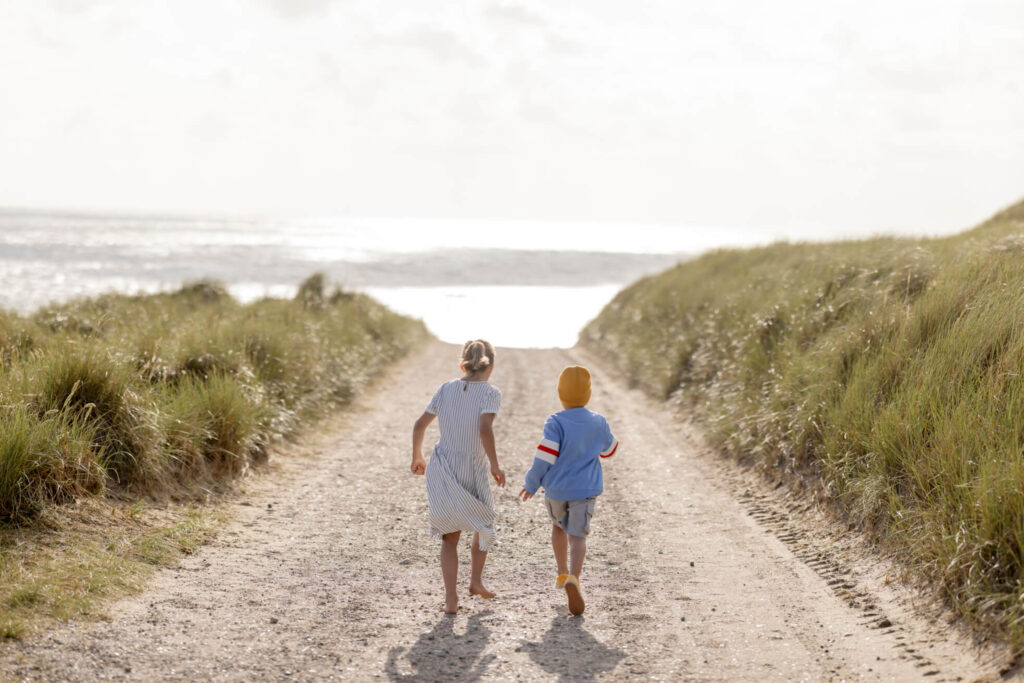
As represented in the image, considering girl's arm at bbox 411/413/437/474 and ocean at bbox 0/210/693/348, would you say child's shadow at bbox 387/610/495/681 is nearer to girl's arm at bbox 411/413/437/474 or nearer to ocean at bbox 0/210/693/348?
girl's arm at bbox 411/413/437/474

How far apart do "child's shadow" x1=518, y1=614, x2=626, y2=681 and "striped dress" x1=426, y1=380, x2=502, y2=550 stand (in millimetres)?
764

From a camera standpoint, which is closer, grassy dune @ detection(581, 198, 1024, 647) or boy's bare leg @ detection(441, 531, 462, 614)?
grassy dune @ detection(581, 198, 1024, 647)

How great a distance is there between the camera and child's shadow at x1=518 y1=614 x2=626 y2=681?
4.71m

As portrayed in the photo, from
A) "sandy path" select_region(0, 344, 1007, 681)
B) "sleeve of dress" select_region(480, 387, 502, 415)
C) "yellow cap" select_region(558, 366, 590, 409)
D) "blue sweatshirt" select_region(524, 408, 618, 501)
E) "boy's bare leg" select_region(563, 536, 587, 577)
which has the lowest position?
"sandy path" select_region(0, 344, 1007, 681)

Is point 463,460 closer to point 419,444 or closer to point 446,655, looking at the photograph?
point 419,444

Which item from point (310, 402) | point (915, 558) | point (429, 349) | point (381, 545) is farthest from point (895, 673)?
point (429, 349)

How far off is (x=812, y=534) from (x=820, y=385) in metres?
2.50

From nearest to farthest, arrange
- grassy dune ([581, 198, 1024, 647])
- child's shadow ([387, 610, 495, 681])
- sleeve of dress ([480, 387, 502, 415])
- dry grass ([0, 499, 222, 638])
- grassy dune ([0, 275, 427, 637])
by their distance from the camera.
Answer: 1. child's shadow ([387, 610, 495, 681])
2. dry grass ([0, 499, 222, 638])
3. grassy dune ([581, 198, 1024, 647])
4. sleeve of dress ([480, 387, 502, 415])
5. grassy dune ([0, 275, 427, 637])

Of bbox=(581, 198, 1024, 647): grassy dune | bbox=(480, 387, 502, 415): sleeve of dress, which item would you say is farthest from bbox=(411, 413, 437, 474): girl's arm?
bbox=(581, 198, 1024, 647): grassy dune

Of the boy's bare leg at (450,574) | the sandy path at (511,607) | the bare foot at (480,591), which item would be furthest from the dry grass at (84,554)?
the bare foot at (480,591)

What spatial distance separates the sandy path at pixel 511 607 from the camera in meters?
4.71

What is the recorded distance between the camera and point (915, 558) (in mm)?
5852

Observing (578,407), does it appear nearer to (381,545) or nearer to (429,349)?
(381,545)

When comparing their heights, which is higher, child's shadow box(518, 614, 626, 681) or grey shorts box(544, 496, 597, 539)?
grey shorts box(544, 496, 597, 539)
